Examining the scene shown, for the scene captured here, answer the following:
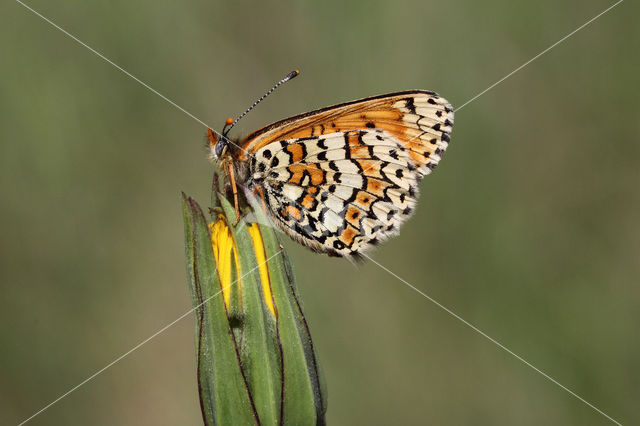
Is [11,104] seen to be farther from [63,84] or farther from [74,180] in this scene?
[74,180]

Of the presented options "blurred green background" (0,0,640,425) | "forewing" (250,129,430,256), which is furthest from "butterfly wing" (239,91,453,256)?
"blurred green background" (0,0,640,425)

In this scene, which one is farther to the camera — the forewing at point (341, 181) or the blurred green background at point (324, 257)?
the blurred green background at point (324, 257)

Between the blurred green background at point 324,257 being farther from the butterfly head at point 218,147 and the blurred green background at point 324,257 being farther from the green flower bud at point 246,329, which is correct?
the green flower bud at point 246,329

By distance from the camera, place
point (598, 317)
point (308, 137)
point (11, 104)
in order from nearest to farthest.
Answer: point (308, 137) < point (598, 317) < point (11, 104)

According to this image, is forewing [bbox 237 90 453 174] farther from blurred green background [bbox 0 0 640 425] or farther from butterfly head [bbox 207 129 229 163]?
blurred green background [bbox 0 0 640 425]

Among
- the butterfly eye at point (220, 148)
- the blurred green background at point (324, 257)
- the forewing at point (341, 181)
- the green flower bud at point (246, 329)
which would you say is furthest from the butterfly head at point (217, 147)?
the blurred green background at point (324, 257)

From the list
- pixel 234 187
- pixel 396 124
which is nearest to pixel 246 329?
pixel 234 187

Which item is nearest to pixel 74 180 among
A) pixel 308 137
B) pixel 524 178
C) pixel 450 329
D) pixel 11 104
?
pixel 11 104
